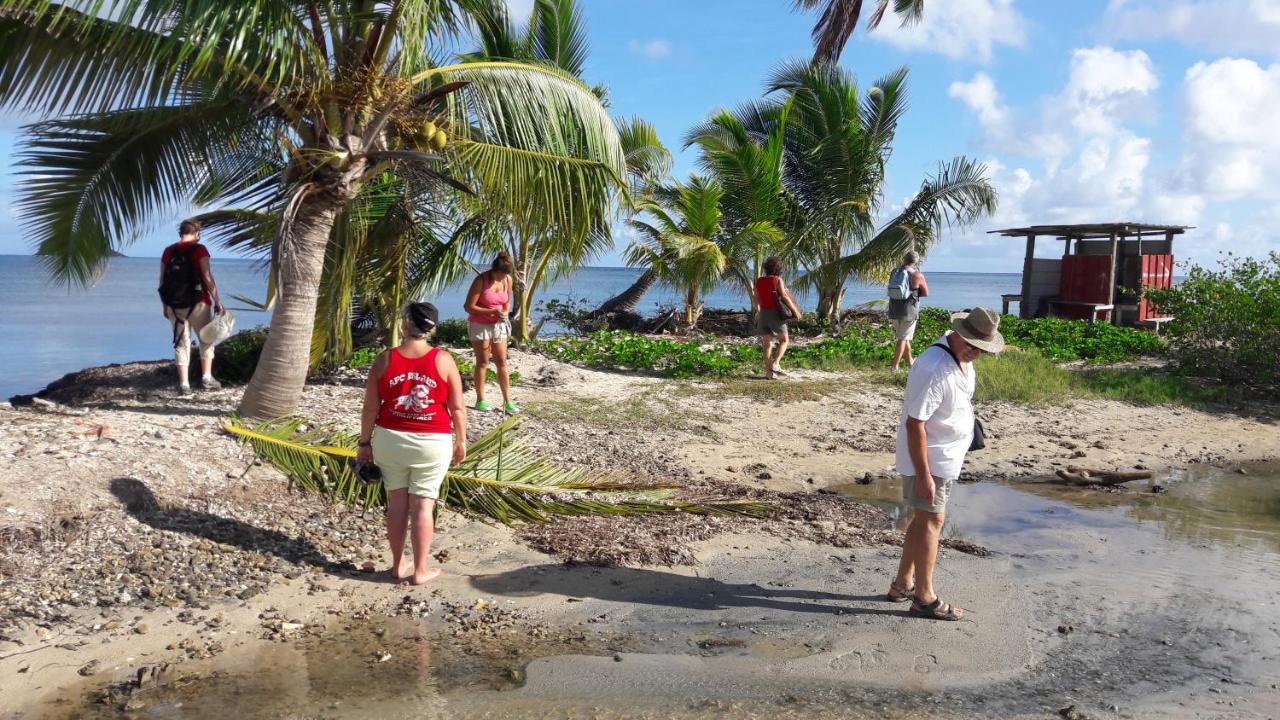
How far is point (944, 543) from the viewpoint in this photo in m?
6.83

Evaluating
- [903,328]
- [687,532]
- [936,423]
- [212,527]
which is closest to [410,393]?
[212,527]

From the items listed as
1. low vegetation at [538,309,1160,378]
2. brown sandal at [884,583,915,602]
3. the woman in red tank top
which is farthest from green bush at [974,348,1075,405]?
the woman in red tank top

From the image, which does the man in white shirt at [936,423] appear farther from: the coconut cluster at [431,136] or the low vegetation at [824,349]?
the low vegetation at [824,349]

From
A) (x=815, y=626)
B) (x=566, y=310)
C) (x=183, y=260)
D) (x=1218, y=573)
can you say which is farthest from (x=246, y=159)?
(x=566, y=310)

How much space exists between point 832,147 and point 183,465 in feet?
49.6

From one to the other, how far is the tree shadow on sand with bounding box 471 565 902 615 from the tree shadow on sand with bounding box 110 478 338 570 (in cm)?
Answer: 108

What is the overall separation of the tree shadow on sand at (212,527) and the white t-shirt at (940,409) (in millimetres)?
3432

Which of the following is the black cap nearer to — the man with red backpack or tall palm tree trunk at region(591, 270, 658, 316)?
the man with red backpack

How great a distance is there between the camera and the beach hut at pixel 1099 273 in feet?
69.5

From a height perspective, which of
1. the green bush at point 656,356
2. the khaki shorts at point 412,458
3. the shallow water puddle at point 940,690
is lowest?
the shallow water puddle at point 940,690

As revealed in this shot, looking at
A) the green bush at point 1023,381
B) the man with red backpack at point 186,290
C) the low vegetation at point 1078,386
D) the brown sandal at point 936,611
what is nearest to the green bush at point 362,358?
the man with red backpack at point 186,290

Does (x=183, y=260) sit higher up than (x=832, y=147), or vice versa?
(x=832, y=147)

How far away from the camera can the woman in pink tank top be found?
9391 mm

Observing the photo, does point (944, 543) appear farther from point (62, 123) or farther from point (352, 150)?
point (62, 123)
